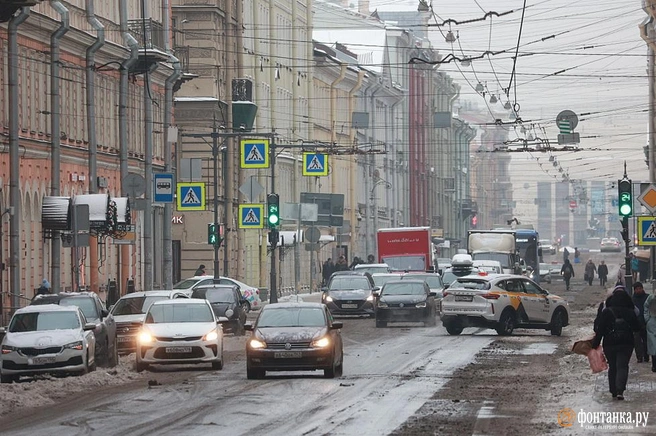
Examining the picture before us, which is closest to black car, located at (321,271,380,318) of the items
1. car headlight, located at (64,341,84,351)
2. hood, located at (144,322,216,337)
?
hood, located at (144,322,216,337)

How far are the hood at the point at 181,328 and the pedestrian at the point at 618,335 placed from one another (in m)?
9.64

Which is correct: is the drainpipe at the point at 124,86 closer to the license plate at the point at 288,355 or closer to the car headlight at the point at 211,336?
the car headlight at the point at 211,336

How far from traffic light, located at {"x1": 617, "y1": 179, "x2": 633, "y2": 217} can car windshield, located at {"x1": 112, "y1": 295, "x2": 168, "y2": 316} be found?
10130mm

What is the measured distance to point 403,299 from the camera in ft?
162

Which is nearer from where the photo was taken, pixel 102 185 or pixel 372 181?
pixel 102 185

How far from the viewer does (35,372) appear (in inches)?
1153

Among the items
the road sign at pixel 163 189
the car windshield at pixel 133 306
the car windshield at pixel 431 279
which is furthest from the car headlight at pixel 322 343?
the car windshield at pixel 431 279

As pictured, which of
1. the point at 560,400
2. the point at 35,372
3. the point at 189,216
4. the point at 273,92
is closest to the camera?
the point at 560,400

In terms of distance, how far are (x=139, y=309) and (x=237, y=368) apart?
6.59 m

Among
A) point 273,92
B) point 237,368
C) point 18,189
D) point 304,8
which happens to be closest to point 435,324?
point 18,189

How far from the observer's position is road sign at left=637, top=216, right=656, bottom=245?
1537 inches

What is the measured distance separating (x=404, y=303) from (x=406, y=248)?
66.1 ft

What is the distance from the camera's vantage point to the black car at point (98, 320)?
32062 mm

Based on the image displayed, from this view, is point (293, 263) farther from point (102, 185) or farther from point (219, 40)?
point (102, 185)
